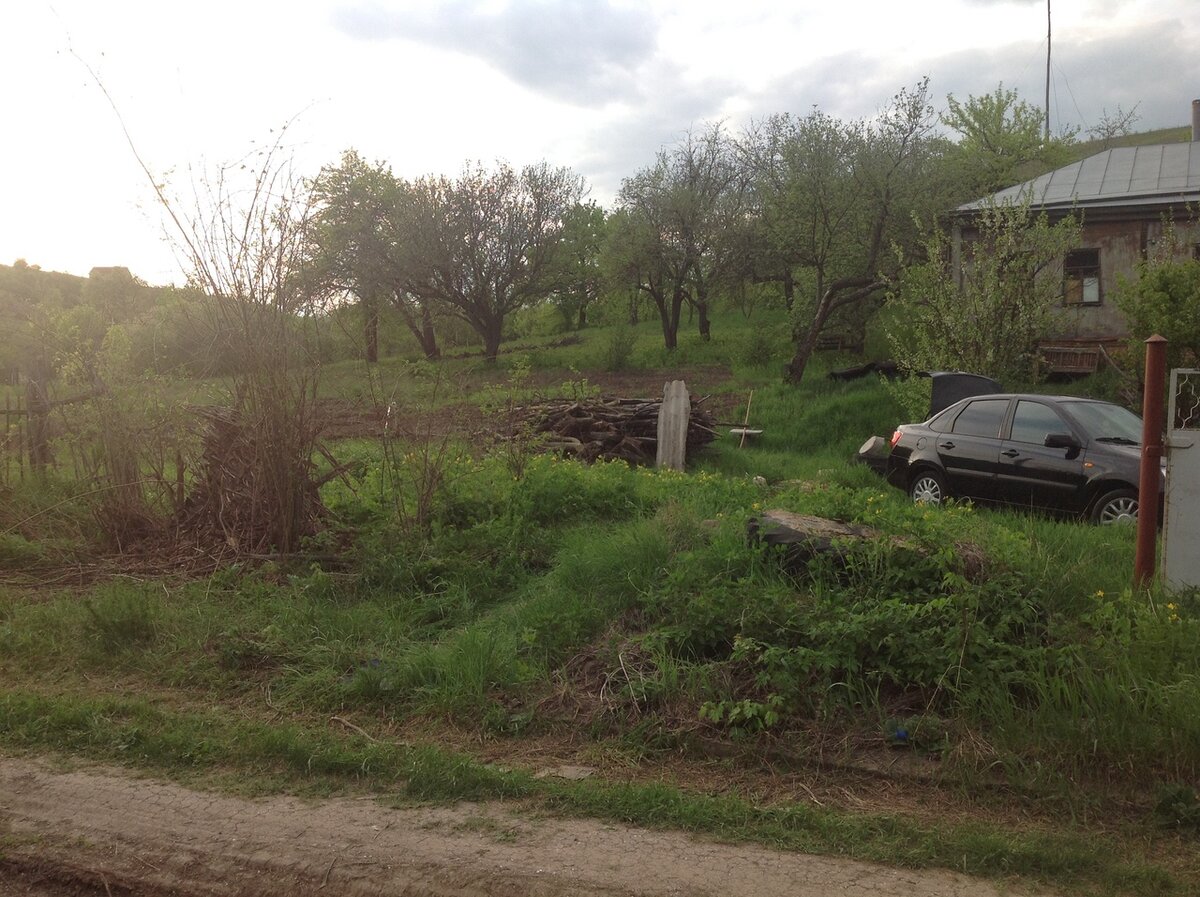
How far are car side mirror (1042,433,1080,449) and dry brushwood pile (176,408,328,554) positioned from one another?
24.5 feet

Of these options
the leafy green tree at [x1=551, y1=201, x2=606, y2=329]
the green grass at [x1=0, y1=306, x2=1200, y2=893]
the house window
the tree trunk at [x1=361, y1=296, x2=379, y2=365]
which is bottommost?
the green grass at [x1=0, y1=306, x2=1200, y2=893]

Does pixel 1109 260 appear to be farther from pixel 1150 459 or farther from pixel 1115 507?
pixel 1150 459

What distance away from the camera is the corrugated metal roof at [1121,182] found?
21984 mm

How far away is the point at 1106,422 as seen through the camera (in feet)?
32.3

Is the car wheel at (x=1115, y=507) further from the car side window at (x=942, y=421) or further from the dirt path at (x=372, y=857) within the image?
the dirt path at (x=372, y=857)

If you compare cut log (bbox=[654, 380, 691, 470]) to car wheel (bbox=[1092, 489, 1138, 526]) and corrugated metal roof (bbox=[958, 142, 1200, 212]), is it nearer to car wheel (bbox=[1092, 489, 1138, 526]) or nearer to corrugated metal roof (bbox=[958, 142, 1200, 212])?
car wheel (bbox=[1092, 489, 1138, 526])

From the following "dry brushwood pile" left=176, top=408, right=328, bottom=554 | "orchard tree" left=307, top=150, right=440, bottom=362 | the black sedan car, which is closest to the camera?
"dry brushwood pile" left=176, top=408, right=328, bottom=554

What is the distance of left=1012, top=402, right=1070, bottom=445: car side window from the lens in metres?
9.95

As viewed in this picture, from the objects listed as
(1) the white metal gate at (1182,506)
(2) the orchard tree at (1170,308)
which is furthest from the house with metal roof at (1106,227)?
(1) the white metal gate at (1182,506)

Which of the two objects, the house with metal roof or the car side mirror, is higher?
the house with metal roof

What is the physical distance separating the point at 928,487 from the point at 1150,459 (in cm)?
579

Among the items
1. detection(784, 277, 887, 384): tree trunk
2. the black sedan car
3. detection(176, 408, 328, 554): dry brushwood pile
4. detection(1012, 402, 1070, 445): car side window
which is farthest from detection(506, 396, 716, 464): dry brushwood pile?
detection(784, 277, 887, 384): tree trunk

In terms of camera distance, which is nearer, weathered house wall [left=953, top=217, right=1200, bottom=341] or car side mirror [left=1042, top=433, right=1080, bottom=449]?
car side mirror [left=1042, top=433, right=1080, bottom=449]

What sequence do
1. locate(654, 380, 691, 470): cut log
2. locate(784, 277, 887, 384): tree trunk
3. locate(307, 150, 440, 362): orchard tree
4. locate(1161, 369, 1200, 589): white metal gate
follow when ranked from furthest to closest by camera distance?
locate(307, 150, 440, 362): orchard tree → locate(784, 277, 887, 384): tree trunk → locate(654, 380, 691, 470): cut log → locate(1161, 369, 1200, 589): white metal gate
